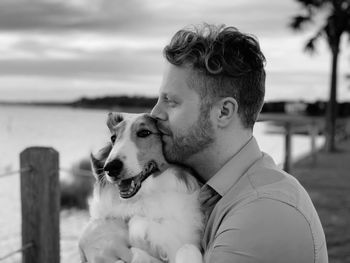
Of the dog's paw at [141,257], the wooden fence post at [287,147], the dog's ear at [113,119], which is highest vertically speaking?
the dog's ear at [113,119]

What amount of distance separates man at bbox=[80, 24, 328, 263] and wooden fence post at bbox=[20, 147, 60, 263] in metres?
2.47

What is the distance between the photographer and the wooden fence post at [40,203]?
195 inches

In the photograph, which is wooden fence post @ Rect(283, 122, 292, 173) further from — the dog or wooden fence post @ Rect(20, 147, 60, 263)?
the dog

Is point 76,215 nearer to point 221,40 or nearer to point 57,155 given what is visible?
point 57,155

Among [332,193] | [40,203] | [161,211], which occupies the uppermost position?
[161,211]

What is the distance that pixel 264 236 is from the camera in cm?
203

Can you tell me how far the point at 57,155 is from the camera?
16.4 ft

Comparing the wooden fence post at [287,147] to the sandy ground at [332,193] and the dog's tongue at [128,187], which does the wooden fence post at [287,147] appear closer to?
the sandy ground at [332,193]

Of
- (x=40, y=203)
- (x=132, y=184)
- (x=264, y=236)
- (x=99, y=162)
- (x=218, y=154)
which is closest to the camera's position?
(x=264, y=236)

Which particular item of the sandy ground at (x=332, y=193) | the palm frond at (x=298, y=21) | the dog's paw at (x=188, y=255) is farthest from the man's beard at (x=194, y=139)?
the palm frond at (x=298, y=21)

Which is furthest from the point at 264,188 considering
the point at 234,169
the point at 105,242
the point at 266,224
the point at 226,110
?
the point at 105,242

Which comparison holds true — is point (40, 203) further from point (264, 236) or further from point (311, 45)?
point (311, 45)

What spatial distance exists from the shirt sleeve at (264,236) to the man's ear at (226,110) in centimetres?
45

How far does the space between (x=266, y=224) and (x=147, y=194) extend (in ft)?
3.17
